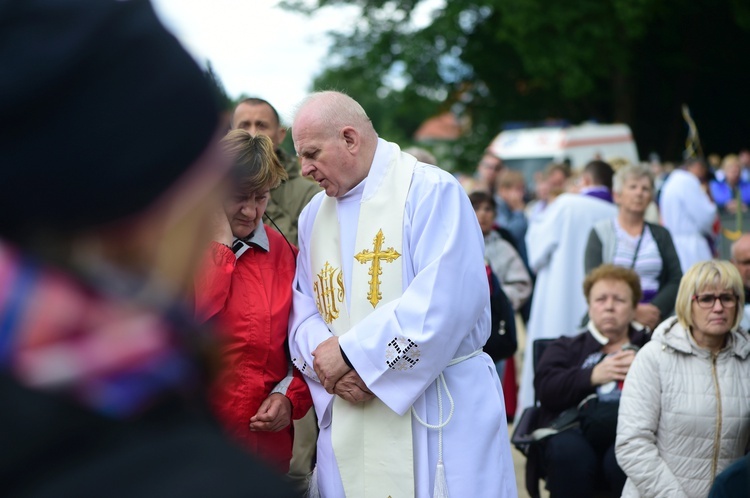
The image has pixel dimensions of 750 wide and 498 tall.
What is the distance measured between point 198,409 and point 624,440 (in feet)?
13.4

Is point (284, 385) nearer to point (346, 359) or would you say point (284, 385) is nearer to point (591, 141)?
point (346, 359)

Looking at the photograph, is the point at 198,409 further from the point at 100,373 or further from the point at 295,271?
the point at 295,271

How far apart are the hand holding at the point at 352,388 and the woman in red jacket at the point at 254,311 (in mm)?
243

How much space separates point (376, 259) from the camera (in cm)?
368

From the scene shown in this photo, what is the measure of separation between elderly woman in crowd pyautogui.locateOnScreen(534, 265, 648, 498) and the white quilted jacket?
32cm

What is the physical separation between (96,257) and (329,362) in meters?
2.75

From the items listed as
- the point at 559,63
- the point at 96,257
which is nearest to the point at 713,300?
the point at 96,257

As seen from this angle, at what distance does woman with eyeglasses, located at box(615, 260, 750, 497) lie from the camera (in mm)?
4598

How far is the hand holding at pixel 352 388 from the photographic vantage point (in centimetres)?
356

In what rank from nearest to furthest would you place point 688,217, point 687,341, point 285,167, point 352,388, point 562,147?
point 352,388 → point 687,341 → point 285,167 → point 688,217 → point 562,147

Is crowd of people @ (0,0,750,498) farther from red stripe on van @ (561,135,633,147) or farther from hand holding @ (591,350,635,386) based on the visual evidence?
red stripe on van @ (561,135,633,147)

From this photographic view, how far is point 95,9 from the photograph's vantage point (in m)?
0.84

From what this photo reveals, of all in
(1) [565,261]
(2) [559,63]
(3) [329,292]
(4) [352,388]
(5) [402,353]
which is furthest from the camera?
(2) [559,63]

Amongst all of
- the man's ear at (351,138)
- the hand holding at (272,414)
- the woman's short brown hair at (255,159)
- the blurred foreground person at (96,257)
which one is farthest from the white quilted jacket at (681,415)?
the blurred foreground person at (96,257)
